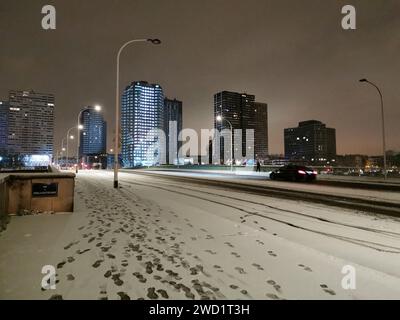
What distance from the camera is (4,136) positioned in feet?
446

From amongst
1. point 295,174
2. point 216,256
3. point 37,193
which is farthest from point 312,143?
point 216,256

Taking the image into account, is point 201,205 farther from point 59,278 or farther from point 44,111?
point 44,111

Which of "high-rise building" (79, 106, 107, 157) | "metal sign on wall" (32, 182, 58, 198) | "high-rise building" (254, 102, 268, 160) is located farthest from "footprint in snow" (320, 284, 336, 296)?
"high-rise building" (79, 106, 107, 157)

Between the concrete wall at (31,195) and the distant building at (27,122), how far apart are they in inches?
5478

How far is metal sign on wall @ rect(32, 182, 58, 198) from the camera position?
852cm

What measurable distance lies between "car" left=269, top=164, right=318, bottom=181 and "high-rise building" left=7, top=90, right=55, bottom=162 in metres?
132

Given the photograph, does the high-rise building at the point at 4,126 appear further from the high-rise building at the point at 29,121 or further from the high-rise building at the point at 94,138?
the high-rise building at the point at 94,138

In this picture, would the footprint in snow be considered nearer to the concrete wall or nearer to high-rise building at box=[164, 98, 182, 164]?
the concrete wall

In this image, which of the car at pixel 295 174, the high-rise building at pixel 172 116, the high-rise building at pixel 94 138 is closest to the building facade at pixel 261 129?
the high-rise building at pixel 172 116

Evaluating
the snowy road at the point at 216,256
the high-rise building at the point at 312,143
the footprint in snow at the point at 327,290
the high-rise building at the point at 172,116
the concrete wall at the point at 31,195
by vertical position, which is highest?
the high-rise building at the point at 172,116

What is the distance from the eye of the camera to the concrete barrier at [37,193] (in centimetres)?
814

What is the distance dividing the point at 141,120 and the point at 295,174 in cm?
10673

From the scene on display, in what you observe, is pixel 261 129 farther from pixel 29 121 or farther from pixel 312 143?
pixel 29 121

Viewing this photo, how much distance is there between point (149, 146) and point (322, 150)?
98819 millimetres
